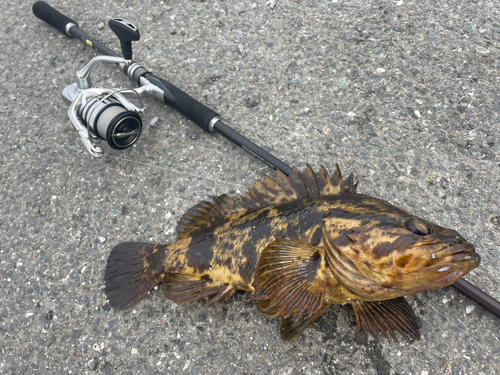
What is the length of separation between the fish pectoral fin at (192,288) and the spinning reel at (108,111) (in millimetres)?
1308

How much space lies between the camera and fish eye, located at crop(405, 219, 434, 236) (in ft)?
6.40

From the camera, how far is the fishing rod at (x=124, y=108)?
3273mm

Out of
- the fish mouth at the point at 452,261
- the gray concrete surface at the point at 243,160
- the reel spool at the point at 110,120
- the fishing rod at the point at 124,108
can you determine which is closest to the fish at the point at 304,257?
the fish mouth at the point at 452,261

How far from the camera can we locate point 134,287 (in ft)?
9.56

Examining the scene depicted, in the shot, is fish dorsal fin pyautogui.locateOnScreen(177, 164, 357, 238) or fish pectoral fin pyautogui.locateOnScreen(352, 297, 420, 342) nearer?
fish pectoral fin pyautogui.locateOnScreen(352, 297, 420, 342)

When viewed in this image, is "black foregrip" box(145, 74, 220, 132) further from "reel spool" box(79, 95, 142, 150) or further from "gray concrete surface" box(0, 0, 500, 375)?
"reel spool" box(79, 95, 142, 150)

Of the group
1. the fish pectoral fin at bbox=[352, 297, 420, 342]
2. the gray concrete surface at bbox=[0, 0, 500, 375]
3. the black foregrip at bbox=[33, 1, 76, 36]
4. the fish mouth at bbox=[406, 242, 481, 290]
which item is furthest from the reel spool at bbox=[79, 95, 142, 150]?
the fish mouth at bbox=[406, 242, 481, 290]

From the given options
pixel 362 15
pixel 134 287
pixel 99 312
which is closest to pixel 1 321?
pixel 99 312

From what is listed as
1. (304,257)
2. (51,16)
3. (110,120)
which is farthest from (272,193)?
(51,16)

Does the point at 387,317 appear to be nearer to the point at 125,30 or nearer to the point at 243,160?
the point at 243,160

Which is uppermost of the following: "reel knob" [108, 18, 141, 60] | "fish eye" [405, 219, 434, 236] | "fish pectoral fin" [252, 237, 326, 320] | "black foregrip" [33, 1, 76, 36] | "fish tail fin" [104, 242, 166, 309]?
"fish eye" [405, 219, 434, 236]

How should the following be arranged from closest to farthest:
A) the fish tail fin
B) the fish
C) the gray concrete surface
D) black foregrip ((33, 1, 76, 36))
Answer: the fish < the gray concrete surface < the fish tail fin < black foregrip ((33, 1, 76, 36))

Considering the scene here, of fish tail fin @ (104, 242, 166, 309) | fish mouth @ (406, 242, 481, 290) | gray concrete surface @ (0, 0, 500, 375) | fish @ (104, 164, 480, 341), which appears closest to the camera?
fish mouth @ (406, 242, 481, 290)

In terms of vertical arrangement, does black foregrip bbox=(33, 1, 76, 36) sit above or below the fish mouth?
below
